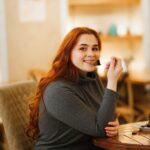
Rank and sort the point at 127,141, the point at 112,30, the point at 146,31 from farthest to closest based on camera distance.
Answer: the point at 112,30 < the point at 146,31 < the point at 127,141

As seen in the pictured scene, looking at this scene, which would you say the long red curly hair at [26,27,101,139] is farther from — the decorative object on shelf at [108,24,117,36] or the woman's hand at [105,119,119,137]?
the decorative object on shelf at [108,24,117,36]

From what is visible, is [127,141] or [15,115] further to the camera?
[15,115]

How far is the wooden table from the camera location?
1.57 meters

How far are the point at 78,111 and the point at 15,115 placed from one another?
0.45m

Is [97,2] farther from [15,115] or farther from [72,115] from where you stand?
[72,115]

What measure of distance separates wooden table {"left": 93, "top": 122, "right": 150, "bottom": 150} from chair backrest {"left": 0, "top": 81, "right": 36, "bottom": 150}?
0.48 meters

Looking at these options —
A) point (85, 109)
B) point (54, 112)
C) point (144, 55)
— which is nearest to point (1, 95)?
point (54, 112)

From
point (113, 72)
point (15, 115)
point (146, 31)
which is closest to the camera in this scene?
point (113, 72)

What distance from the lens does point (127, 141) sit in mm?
1628

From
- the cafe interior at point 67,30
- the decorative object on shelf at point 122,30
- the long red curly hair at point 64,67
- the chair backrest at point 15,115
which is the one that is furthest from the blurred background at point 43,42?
the long red curly hair at point 64,67

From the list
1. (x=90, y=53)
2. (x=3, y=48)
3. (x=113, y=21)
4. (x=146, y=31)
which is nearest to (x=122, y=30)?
(x=113, y=21)

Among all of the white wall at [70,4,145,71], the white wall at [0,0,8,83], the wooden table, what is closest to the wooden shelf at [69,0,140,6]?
the white wall at [70,4,145,71]

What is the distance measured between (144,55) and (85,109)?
326 cm

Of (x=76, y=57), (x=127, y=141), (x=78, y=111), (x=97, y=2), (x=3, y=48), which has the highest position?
(x=97, y=2)
